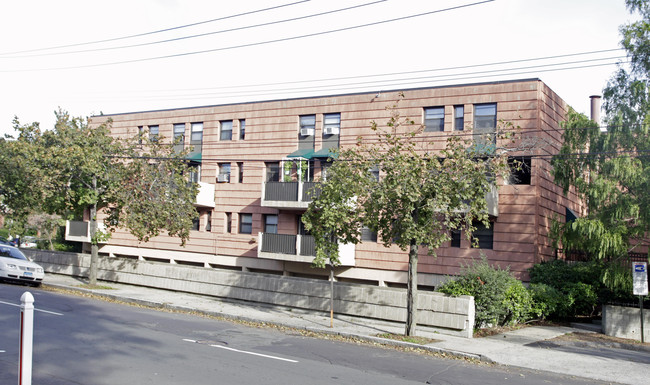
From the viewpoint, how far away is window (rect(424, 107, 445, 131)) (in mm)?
24594

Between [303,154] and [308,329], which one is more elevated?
[303,154]

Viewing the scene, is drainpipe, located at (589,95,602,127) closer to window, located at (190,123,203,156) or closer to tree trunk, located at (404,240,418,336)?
tree trunk, located at (404,240,418,336)

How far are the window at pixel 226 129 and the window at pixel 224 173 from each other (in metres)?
1.53

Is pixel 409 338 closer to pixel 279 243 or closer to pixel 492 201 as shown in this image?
pixel 492 201

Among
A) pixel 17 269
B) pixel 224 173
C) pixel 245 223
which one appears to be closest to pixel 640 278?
pixel 245 223

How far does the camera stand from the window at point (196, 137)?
32062 millimetres

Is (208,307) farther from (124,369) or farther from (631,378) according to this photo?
(631,378)

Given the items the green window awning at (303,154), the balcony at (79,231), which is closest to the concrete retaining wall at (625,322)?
the green window awning at (303,154)

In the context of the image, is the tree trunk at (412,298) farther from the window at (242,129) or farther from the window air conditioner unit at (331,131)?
the window at (242,129)

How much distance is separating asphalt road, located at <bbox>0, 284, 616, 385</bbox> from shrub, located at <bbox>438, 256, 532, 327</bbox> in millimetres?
4292

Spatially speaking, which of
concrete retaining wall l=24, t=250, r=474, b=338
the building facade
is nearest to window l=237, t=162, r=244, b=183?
the building facade

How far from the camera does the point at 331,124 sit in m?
27.7

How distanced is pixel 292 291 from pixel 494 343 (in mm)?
7801

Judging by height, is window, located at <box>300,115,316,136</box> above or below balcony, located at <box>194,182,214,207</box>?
above
